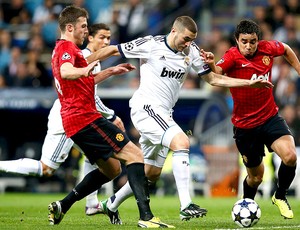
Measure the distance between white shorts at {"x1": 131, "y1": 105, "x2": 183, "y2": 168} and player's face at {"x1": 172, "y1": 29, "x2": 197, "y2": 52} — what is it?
80cm

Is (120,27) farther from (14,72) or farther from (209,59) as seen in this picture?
(209,59)

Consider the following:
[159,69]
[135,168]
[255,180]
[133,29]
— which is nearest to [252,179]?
[255,180]

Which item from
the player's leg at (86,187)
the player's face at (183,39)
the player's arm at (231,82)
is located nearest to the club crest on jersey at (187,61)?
the player's face at (183,39)

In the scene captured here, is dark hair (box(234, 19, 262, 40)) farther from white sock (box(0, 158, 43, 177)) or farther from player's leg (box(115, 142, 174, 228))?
white sock (box(0, 158, 43, 177))

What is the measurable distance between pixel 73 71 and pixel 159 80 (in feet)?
5.46

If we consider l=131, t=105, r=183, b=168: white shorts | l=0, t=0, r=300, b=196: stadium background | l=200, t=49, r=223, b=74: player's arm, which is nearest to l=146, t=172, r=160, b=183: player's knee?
l=131, t=105, r=183, b=168: white shorts

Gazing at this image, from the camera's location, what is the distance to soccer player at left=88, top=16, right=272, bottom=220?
34.8 ft

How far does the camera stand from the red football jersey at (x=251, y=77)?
11328mm

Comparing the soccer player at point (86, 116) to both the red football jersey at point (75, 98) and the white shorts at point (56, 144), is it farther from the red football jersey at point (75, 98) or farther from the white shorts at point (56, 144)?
the white shorts at point (56, 144)

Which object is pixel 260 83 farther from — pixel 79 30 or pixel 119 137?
pixel 79 30

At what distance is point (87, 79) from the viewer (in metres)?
10.2

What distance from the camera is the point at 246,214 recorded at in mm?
10023

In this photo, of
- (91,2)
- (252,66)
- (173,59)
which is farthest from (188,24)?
(91,2)

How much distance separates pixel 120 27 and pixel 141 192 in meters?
13.0
